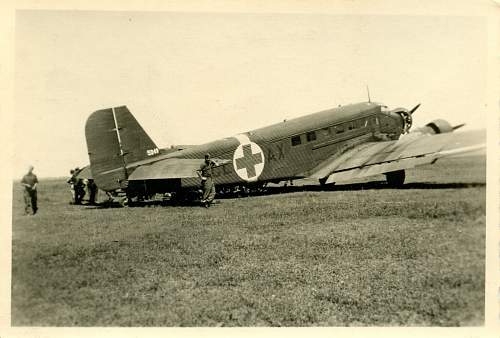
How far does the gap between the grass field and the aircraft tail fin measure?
145 centimetres

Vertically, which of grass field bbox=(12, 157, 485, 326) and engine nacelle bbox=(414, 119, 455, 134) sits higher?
engine nacelle bbox=(414, 119, 455, 134)

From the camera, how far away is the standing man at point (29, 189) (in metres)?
6.05

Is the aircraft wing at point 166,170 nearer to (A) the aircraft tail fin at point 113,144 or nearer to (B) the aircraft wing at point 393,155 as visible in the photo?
(A) the aircraft tail fin at point 113,144

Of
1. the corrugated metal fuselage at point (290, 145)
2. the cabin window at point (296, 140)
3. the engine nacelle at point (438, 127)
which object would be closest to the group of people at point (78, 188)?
the corrugated metal fuselage at point (290, 145)

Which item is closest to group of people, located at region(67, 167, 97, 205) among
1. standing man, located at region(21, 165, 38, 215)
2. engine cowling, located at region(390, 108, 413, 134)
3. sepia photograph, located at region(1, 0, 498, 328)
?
sepia photograph, located at region(1, 0, 498, 328)

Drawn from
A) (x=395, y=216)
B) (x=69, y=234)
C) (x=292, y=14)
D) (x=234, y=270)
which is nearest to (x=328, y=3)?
(x=292, y=14)

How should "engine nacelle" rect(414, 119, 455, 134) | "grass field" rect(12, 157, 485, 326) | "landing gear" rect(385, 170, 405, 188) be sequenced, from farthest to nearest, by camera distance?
"engine nacelle" rect(414, 119, 455, 134), "landing gear" rect(385, 170, 405, 188), "grass field" rect(12, 157, 485, 326)

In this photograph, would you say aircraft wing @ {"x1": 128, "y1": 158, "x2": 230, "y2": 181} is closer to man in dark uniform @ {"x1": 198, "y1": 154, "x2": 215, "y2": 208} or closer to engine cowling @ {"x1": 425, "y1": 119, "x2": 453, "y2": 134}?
man in dark uniform @ {"x1": 198, "y1": 154, "x2": 215, "y2": 208}

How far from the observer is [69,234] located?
6105mm

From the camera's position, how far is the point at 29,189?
20.4 feet

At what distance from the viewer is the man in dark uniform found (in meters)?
8.45

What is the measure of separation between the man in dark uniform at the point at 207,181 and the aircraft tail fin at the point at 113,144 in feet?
3.89
